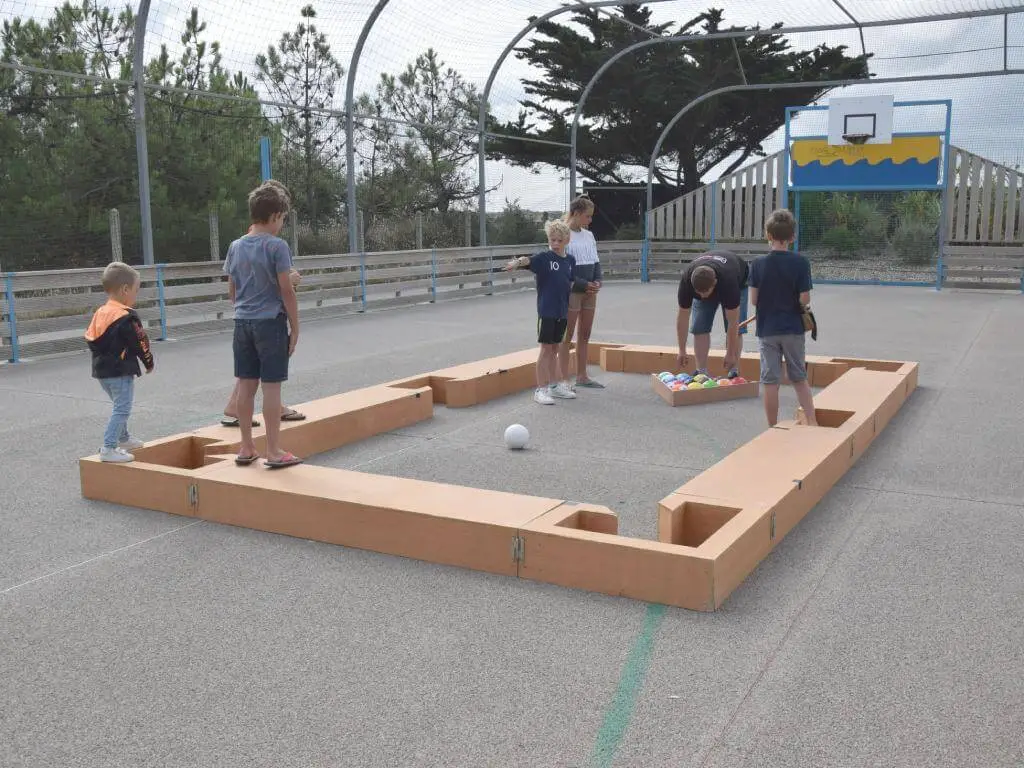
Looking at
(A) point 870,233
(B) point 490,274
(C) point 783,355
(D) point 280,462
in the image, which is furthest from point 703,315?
(A) point 870,233

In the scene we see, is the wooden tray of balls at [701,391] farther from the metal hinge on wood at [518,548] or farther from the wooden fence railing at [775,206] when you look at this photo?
the wooden fence railing at [775,206]

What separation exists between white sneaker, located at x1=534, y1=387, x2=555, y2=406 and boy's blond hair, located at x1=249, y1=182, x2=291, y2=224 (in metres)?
3.43

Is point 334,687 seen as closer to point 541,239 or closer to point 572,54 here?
point 541,239

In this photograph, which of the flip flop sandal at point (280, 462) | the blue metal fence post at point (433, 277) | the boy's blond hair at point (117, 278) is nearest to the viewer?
the flip flop sandal at point (280, 462)

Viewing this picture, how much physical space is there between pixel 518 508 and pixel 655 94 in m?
25.4

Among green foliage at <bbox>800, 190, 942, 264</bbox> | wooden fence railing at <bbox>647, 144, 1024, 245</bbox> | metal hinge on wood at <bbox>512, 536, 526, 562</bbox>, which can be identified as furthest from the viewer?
green foliage at <bbox>800, 190, 942, 264</bbox>

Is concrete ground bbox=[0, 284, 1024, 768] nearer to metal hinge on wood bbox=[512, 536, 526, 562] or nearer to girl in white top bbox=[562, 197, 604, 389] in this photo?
metal hinge on wood bbox=[512, 536, 526, 562]

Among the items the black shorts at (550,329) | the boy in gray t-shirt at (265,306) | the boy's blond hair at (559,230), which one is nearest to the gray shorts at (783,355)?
the black shorts at (550,329)

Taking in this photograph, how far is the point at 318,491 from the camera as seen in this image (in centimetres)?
467

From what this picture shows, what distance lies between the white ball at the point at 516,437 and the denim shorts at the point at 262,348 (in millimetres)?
1729

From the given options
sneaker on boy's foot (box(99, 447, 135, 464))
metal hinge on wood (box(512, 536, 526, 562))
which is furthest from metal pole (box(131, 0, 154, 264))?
metal hinge on wood (box(512, 536, 526, 562))

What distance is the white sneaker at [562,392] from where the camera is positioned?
27.1 feet

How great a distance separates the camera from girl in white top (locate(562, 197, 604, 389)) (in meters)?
8.40

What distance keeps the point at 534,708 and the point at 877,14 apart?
18633 mm
